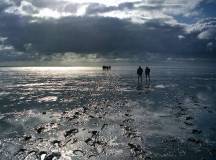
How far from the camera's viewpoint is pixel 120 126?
68.2 ft

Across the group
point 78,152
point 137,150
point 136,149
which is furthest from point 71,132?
point 137,150

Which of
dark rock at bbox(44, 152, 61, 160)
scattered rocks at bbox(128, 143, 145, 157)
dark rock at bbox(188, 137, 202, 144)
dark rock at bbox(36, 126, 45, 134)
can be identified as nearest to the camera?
dark rock at bbox(44, 152, 61, 160)

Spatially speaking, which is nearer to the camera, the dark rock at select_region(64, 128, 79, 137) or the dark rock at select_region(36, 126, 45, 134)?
the dark rock at select_region(64, 128, 79, 137)

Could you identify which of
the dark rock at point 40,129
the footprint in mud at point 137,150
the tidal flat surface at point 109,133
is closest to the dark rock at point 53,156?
the tidal flat surface at point 109,133

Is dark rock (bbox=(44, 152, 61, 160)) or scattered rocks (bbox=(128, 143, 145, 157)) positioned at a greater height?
dark rock (bbox=(44, 152, 61, 160))

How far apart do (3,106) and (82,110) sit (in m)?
9.27

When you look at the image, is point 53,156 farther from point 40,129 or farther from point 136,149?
point 40,129

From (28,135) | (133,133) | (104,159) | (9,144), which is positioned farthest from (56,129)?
(104,159)

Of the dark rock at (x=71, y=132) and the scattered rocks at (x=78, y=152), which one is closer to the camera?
the scattered rocks at (x=78, y=152)

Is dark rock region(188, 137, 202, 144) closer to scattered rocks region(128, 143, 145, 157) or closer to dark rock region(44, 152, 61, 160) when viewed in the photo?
scattered rocks region(128, 143, 145, 157)

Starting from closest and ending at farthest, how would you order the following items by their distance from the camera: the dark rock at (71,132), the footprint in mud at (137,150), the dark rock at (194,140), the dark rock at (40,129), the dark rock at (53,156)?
1. the dark rock at (53,156)
2. the footprint in mud at (137,150)
3. the dark rock at (194,140)
4. the dark rock at (71,132)
5. the dark rock at (40,129)

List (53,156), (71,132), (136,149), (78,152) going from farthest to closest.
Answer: (71,132) < (136,149) < (78,152) < (53,156)

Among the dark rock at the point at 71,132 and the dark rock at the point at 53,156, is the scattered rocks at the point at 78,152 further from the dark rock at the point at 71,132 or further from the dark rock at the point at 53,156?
the dark rock at the point at 71,132

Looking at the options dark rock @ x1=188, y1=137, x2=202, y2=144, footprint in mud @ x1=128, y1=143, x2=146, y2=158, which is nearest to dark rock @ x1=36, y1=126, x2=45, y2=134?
footprint in mud @ x1=128, y1=143, x2=146, y2=158
